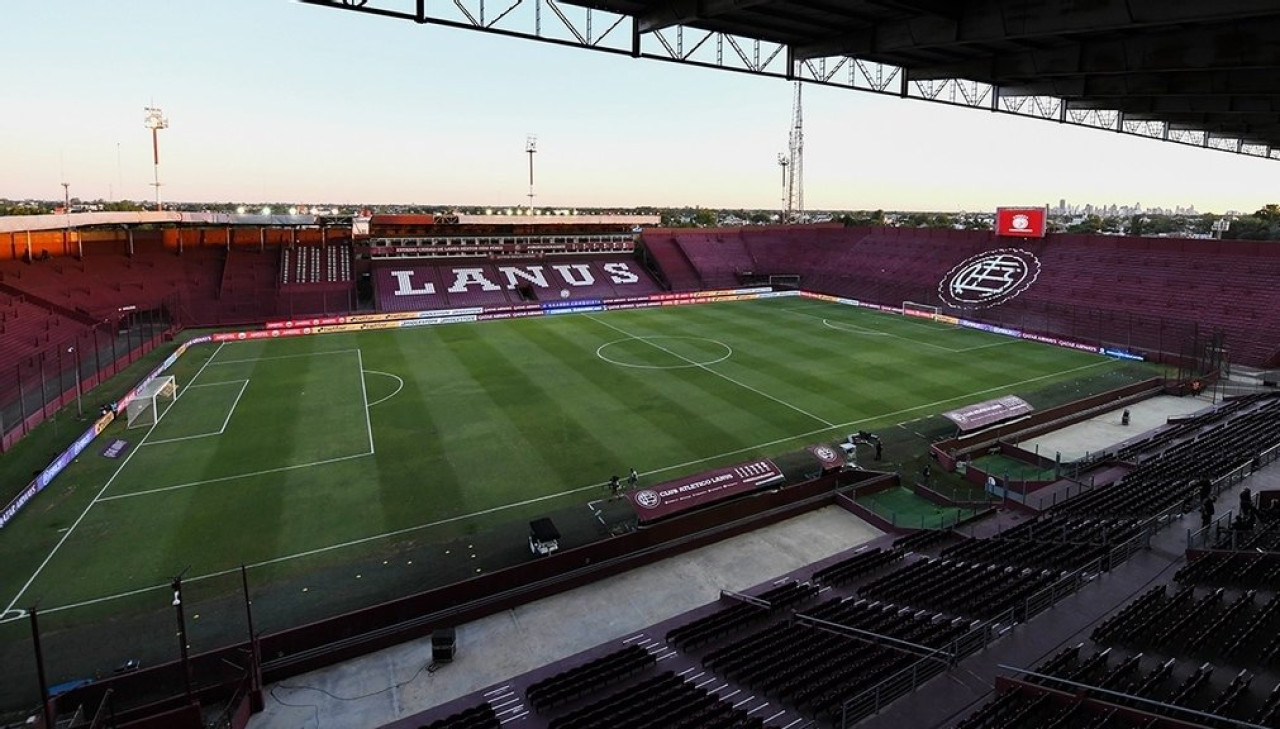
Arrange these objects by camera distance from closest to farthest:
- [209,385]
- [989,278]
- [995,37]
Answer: [995,37] → [209,385] → [989,278]

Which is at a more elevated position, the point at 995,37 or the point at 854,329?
the point at 995,37

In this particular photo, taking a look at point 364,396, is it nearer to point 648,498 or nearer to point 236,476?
point 236,476

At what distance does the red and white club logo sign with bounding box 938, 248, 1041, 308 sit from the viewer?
57.3m

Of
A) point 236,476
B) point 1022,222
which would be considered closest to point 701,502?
point 236,476

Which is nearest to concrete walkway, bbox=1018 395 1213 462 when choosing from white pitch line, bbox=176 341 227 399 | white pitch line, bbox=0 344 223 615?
white pitch line, bbox=0 344 223 615

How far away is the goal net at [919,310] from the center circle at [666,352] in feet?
72.3

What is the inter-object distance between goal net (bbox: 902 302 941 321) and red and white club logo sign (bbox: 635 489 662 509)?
45.1 metres

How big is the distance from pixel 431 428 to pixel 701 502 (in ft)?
47.3

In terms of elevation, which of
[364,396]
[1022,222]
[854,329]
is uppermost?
[1022,222]

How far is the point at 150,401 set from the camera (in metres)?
30.6

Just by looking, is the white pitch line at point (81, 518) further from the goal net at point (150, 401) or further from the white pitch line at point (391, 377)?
the white pitch line at point (391, 377)

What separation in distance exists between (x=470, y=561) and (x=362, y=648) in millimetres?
4147

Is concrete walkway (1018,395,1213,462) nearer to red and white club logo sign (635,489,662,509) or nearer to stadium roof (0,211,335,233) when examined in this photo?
red and white club logo sign (635,489,662,509)

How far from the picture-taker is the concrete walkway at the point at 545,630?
45.3ft
